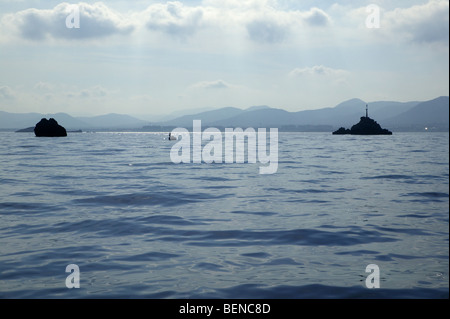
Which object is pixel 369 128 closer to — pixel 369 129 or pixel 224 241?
pixel 369 129

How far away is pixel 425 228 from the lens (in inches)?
468

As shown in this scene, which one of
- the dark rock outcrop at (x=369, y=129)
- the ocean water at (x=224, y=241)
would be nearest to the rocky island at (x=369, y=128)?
the dark rock outcrop at (x=369, y=129)

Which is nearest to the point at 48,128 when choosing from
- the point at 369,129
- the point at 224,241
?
the point at 369,129

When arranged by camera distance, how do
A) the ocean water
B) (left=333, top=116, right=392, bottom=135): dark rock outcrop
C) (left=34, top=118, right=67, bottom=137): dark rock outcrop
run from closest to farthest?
the ocean water, (left=34, top=118, right=67, bottom=137): dark rock outcrop, (left=333, top=116, right=392, bottom=135): dark rock outcrop

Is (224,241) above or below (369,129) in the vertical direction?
below

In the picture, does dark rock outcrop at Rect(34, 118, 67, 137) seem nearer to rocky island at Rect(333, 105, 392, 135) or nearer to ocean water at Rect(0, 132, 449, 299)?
rocky island at Rect(333, 105, 392, 135)

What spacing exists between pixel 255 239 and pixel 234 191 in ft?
31.2

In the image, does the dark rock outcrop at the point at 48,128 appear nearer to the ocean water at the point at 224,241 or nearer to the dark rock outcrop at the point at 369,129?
the dark rock outcrop at the point at 369,129

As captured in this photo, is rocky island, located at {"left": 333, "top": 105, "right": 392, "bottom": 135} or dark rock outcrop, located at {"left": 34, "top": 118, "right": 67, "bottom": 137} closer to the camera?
dark rock outcrop, located at {"left": 34, "top": 118, "right": 67, "bottom": 137}

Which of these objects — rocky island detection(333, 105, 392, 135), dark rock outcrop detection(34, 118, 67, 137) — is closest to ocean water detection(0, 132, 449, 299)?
dark rock outcrop detection(34, 118, 67, 137)

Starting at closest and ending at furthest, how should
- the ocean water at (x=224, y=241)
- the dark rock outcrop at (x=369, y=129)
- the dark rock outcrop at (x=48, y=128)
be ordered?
the ocean water at (x=224, y=241) → the dark rock outcrop at (x=48, y=128) → the dark rock outcrop at (x=369, y=129)

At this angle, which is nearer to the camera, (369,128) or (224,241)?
(224,241)

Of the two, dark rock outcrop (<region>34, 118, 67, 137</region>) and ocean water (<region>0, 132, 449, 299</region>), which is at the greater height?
dark rock outcrop (<region>34, 118, 67, 137</region>)
